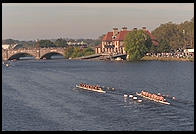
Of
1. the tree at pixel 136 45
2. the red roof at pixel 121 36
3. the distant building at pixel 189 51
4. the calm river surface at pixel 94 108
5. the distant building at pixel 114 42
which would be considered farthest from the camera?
the distant building at pixel 114 42

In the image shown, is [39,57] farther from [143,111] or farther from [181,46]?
[143,111]

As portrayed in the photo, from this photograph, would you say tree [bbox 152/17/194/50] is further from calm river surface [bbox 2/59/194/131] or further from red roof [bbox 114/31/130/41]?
calm river surface [bbox 2/59/194/131]

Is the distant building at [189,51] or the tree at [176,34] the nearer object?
the distant building at [189,51]

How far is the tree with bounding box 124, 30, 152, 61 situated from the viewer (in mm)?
154625

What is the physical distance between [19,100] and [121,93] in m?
14.3

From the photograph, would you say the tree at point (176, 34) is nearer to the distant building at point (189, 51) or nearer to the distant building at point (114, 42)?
the distant building at point (114, 42)

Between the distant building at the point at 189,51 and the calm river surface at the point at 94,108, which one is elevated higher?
the calm river surface at the point at 94,108

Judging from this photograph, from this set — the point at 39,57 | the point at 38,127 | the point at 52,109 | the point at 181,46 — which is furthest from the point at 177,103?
the point at 39,57

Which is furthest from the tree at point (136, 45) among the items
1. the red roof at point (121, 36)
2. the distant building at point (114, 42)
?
the distant building at point (114, 42)

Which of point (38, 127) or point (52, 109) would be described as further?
point (52, 109)

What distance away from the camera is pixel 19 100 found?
206ft

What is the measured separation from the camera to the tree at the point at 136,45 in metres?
155

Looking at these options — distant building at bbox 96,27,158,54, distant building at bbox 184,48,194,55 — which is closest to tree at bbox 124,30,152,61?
distant building at bbox 184,48,194,55

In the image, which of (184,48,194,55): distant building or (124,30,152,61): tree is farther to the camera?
(184,48,194,55): distant building
